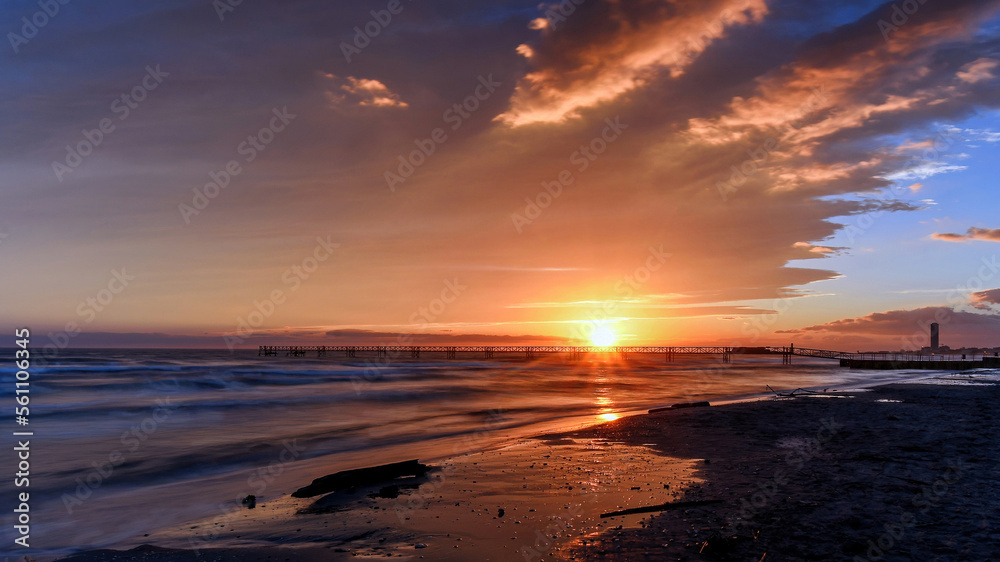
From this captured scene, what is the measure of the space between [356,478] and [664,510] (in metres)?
4.94

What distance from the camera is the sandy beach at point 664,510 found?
5641 millimetres

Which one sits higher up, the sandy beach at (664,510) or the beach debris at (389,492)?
the sandy beach at (664,510)

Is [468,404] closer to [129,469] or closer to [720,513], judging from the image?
[129,469]

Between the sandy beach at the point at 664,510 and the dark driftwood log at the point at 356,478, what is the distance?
26cm

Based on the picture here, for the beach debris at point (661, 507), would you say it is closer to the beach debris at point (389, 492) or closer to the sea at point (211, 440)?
the beach debris at point (389, 492)

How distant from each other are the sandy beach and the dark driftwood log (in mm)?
263

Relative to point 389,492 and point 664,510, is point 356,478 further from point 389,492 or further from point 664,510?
point 664,510

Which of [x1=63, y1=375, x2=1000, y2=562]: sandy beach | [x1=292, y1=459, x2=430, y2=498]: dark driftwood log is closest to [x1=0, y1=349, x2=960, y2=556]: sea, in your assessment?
[x1=292, y1=459, x2=430, y2=498]: dark driftwood log

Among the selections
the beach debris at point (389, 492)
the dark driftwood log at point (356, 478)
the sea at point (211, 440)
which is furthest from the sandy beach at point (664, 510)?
the sea at point (211, 440)

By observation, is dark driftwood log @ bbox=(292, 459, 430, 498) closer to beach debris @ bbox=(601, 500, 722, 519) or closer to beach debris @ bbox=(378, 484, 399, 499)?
beach debris @ bbox=(378, 484, 399, 499)

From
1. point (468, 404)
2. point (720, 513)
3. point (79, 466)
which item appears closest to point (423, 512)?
point (720, 513)

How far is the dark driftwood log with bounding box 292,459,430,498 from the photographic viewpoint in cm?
889

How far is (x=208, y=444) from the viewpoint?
1673cm

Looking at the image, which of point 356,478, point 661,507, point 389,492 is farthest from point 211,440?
point 661,507
